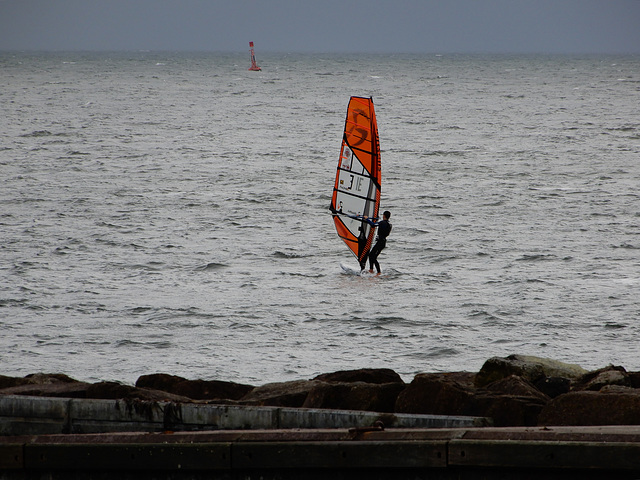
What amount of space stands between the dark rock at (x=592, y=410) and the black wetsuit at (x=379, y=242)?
47.9ft

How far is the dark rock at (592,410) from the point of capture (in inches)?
291

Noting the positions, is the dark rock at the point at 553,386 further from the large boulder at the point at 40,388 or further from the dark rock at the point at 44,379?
the dark rock at the point at 44,379

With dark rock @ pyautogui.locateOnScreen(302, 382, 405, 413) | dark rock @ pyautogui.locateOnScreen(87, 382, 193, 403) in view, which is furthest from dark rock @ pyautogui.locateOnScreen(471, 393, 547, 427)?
dark rock @ pyautogui.locateOnScreen(87, 382, 193, 403)

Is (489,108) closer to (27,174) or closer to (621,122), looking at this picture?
(621,122)

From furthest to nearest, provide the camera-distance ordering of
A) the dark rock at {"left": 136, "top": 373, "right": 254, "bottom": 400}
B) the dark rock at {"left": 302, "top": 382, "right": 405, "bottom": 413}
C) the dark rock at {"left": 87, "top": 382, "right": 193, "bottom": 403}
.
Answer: the dark rock at {"left": 136, "top": 373, "right": 254, "bottom": 400}
the dark rock at {"left": 87, "top": 382, "right": 193, "bottom": 403}
the dark rock at {"left": 302, "top": 382, "right": 405, "bottom": 413}

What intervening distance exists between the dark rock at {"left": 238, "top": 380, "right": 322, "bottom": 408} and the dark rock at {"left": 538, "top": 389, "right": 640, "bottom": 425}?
268 cm

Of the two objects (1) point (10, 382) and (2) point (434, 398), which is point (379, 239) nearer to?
(1) point (10, 382)

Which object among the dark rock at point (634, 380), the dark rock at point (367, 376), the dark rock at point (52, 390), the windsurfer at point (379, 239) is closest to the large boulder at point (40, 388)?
the dark rock at point (52, 390)

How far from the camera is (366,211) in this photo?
78.5ft

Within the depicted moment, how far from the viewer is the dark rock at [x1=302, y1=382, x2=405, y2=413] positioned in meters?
8.60

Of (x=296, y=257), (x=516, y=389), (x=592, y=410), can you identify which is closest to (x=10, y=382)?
(x=516, y=389)

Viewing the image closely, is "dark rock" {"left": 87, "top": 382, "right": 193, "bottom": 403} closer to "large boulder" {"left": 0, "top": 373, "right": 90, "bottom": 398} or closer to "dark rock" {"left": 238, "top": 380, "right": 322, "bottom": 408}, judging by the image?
"large boulder" {"left": 0, "top": 373, "right": 90, "bottom": 398}

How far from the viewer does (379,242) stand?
2269 centimetres
